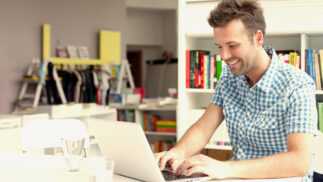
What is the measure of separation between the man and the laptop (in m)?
0.14

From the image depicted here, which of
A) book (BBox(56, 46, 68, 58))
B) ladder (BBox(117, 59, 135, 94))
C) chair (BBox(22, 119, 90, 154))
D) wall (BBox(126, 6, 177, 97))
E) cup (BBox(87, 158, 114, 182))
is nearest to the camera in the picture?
cup (BBox(87, 158, 114, 182))

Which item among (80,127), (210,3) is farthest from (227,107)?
(210,3)

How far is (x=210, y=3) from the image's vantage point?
3221 mm

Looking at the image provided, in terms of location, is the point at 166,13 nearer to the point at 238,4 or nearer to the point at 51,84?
the point at 51,84

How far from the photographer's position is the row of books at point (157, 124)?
6.07 meters

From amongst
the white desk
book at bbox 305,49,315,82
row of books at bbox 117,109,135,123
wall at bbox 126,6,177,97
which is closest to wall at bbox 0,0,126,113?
row of books at bbox 117,109,135,123

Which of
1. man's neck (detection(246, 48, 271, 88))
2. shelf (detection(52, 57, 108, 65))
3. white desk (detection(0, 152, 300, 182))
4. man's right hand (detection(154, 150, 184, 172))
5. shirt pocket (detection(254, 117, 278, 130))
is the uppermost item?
shelf (detection(52, 57, 108, 65))

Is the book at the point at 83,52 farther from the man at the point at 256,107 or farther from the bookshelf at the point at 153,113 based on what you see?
the man at the point at 256,107

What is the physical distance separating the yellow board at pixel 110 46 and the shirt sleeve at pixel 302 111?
6.05 metres

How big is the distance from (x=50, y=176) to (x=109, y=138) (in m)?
0.22

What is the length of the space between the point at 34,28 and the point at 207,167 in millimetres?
5477

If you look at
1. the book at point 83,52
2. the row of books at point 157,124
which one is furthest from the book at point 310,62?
the book at point 83,52

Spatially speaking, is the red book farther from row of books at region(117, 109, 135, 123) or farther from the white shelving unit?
row of books at region(117, 109, 135, 123)

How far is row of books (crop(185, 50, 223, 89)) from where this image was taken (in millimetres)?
3230
